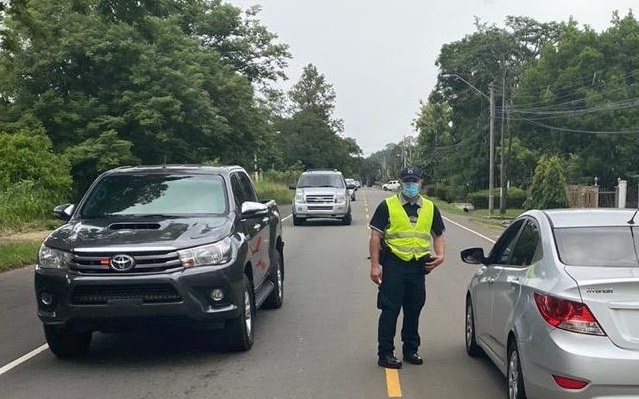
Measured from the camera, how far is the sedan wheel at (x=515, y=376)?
222 inches

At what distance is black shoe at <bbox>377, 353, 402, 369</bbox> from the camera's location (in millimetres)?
7397

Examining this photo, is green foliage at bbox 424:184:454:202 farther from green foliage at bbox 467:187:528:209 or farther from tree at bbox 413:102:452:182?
green foliage at bbox 467:187:528:209

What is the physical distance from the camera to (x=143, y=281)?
7.16 metres

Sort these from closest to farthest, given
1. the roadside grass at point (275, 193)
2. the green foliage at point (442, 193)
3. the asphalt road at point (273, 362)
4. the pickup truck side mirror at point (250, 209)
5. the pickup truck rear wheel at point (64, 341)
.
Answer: the asphalt road at point (273, 362) → the pickup truck rear wheel at point (64, 341) → the pickup truck side mirror at point (250, 209) → the roadside grass at point (275, 193) → the green foliage at point (442, 193)

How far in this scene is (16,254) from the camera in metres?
16.3

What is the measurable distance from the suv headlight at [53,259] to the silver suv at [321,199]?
2057 centimetres

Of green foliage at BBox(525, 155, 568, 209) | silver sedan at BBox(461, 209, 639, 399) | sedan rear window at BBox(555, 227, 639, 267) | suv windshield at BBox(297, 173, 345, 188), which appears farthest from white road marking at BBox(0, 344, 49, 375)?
green foliage at BBox(525, 155, 568, 209)

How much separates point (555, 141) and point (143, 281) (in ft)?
190

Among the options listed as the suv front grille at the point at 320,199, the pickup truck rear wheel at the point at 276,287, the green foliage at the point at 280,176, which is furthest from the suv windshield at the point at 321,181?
the green foliage at the point at 280,176

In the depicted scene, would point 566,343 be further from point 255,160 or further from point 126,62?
point 255,160

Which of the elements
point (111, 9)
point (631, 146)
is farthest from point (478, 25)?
point (111, 9)

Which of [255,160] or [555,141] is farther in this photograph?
Result: [555,141]

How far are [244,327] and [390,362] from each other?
4.97ft

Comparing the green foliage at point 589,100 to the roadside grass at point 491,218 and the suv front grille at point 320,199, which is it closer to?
the roadside grass at point 491,218
